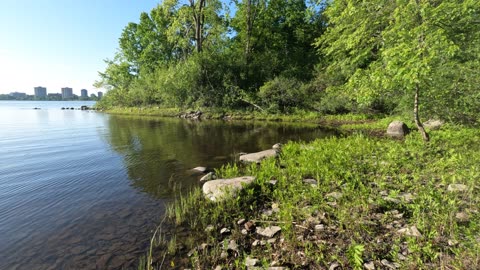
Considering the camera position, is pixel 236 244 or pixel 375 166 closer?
pixel 236 244

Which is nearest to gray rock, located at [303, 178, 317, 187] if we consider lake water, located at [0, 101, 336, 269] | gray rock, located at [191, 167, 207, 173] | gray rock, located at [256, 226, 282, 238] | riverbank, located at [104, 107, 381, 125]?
gray rock, located at [256, 226, 282, 238]

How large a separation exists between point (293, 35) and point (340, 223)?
4116 centimetres

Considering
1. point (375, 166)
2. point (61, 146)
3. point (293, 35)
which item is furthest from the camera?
point (293, 35)

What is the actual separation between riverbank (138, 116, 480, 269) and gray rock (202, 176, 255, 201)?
0.19 meters

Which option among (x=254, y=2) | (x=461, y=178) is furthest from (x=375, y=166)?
(x=254, y=2)

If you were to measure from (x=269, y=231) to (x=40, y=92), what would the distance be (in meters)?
233

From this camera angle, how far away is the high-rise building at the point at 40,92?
172750 millimetres

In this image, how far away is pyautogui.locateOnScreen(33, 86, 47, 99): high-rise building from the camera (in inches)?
6801

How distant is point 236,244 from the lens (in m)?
4.12

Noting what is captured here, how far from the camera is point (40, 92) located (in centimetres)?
17512

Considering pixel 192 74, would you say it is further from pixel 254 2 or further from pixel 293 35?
pixel 293 35

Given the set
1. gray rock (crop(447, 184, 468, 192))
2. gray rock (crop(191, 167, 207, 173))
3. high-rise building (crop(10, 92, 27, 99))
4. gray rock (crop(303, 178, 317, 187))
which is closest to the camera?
gray rock (crop(447, 184, 468, 192))

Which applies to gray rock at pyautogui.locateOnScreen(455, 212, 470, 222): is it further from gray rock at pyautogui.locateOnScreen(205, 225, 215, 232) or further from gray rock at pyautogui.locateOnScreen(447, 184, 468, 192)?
gray rock at pyautogui.locateOnScreen(205, 225, 215, 232)

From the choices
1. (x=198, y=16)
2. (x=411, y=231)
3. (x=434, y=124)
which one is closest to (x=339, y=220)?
(x=411, y=231)
